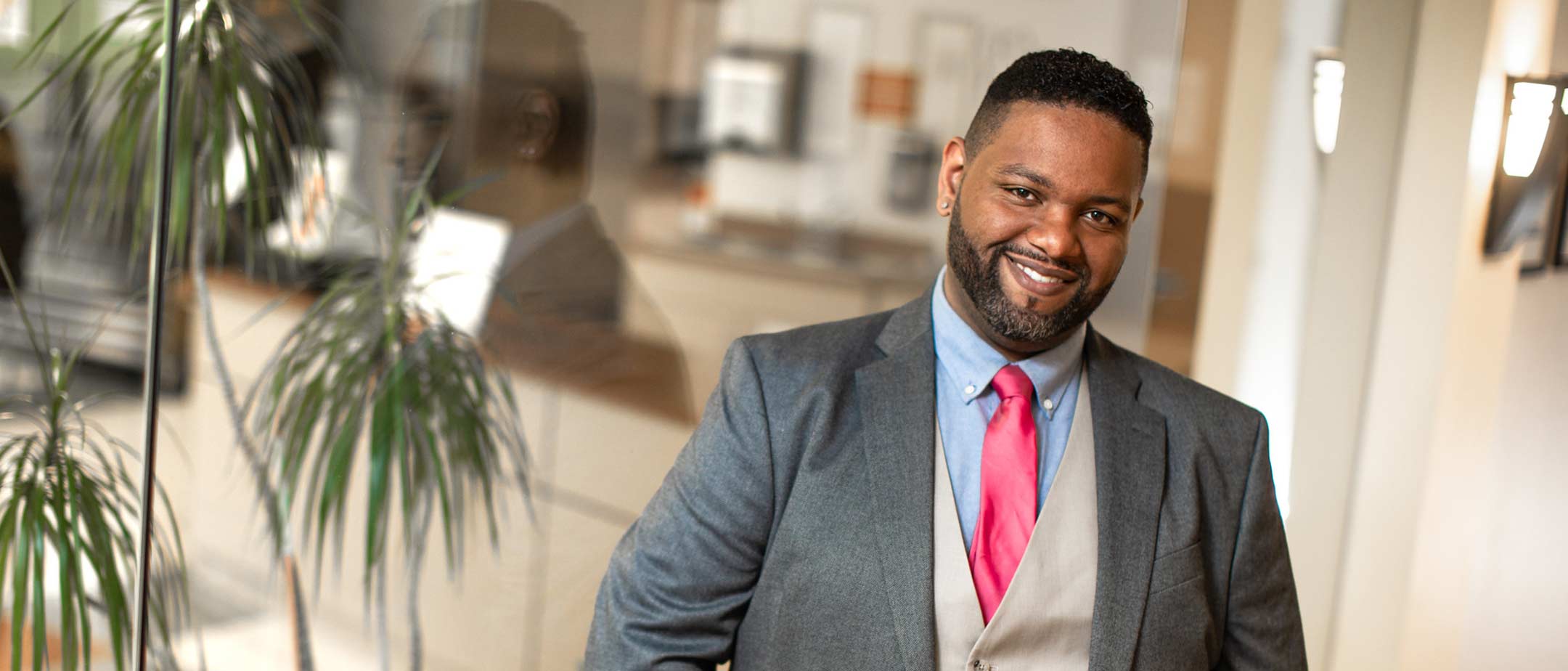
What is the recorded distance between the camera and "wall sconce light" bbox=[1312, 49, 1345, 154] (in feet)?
9.42

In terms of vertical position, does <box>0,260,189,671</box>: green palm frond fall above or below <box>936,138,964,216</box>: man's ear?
below

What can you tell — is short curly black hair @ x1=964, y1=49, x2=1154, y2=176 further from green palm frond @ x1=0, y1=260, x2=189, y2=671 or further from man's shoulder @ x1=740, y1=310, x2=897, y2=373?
green palm frond @ x1=0, y1=260, x2=189, y2=671

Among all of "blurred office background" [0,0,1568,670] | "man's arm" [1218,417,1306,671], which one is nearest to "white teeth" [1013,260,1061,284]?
"man's arm" [1218,417,1306,671]

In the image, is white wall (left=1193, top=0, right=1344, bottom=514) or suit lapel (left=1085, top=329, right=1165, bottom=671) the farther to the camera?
white wall (left=1193, top=0, right=1344, bottom=514)

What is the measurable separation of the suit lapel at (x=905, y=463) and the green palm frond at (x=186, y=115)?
2.75 feet

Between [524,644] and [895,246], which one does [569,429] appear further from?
[895,246]

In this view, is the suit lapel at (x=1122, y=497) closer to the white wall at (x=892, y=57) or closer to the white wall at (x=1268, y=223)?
A: the white wall at (x=892, y=57)

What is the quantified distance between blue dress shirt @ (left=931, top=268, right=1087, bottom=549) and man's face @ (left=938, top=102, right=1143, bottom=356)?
0.06 m

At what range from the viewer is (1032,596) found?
1.38 metres

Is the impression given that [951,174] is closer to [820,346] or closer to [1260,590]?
[820,346]

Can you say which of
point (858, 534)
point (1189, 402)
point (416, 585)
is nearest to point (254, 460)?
point (416, 585)

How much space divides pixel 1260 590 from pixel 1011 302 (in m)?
0.45

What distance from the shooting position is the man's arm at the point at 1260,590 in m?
1.49

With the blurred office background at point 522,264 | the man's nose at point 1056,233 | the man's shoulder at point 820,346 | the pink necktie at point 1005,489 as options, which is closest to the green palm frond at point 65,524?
the blurred office background at point 522,264
